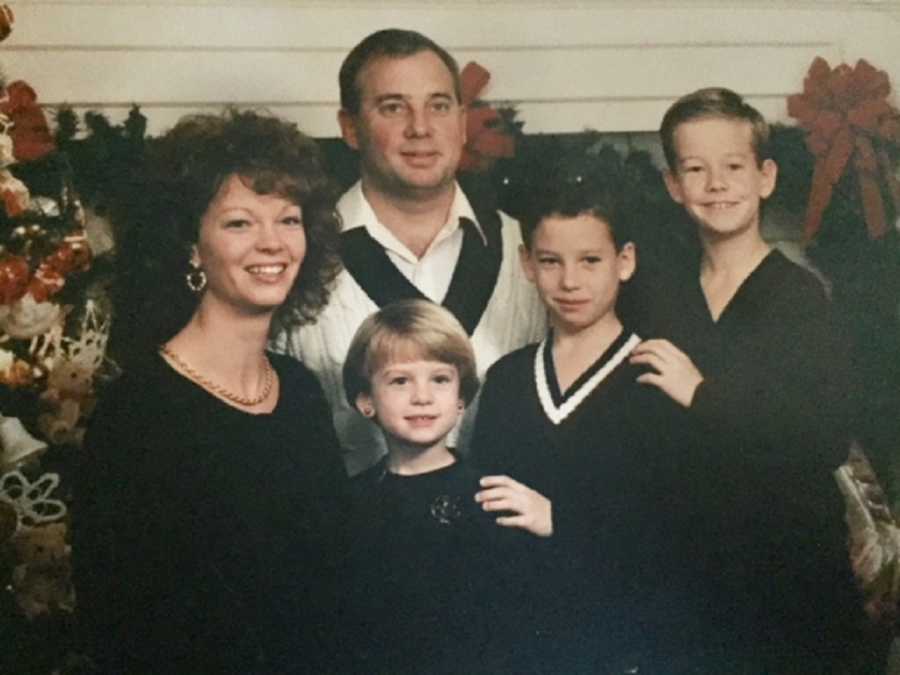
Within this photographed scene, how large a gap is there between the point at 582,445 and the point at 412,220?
44 cm

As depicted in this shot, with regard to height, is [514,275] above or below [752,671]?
above

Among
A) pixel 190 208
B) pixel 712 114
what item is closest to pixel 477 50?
pixel 712 114

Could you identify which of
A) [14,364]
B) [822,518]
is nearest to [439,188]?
[14,364]

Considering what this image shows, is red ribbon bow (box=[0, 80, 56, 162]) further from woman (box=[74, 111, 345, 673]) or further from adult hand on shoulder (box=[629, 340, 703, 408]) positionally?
adult hand on shoulder (box=[629, 340, 703, 408])

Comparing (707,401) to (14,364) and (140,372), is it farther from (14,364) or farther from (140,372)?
(14,364)

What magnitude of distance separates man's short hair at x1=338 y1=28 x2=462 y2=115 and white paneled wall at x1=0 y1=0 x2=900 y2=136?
0.6 inches

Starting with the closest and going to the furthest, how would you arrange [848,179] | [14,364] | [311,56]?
[14,364] → [311,56] → [848,179]

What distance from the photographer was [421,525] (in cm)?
170

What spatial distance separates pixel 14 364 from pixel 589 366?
87 centimetres

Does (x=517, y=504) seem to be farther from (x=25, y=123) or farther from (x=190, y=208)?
(x=25, y=123)

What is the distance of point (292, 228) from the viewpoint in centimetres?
172

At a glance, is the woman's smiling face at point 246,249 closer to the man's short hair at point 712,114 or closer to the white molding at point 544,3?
the white molding at point 544,3

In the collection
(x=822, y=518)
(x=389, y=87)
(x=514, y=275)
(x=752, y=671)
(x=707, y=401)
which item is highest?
(x=389, y=87)

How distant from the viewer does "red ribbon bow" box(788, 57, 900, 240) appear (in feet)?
6.38
